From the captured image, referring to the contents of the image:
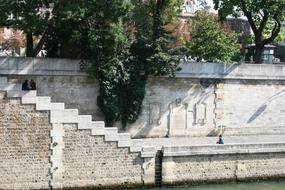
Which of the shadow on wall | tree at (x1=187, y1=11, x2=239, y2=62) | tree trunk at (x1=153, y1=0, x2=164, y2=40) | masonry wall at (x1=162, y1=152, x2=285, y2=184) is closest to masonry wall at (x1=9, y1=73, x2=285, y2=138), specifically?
the shadow on wall

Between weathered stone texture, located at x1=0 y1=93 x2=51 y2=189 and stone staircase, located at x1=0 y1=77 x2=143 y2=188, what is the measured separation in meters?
0.20

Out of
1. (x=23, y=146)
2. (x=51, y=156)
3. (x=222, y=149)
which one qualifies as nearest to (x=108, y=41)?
(x=51, y=156)

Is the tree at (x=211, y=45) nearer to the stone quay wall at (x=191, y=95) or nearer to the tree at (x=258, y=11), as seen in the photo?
the tree at (x=258, y=11)

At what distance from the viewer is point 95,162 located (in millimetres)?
24719

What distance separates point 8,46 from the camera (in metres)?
51.5

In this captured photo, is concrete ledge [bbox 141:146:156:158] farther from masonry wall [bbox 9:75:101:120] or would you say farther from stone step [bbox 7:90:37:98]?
stone step [bbox 7:90:37:98]

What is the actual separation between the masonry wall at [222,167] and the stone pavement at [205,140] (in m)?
1.78

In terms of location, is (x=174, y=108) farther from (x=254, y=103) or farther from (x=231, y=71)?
(x=254, y=103)

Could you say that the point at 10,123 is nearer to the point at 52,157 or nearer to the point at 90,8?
the point at 52,157

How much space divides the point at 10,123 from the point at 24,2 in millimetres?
5910

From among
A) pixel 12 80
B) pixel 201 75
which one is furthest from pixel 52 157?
pixel 201 75

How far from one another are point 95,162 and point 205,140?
752cm

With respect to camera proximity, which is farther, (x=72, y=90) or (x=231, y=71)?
(x=231, y=71)

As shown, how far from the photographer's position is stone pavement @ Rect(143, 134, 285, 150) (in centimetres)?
2871
